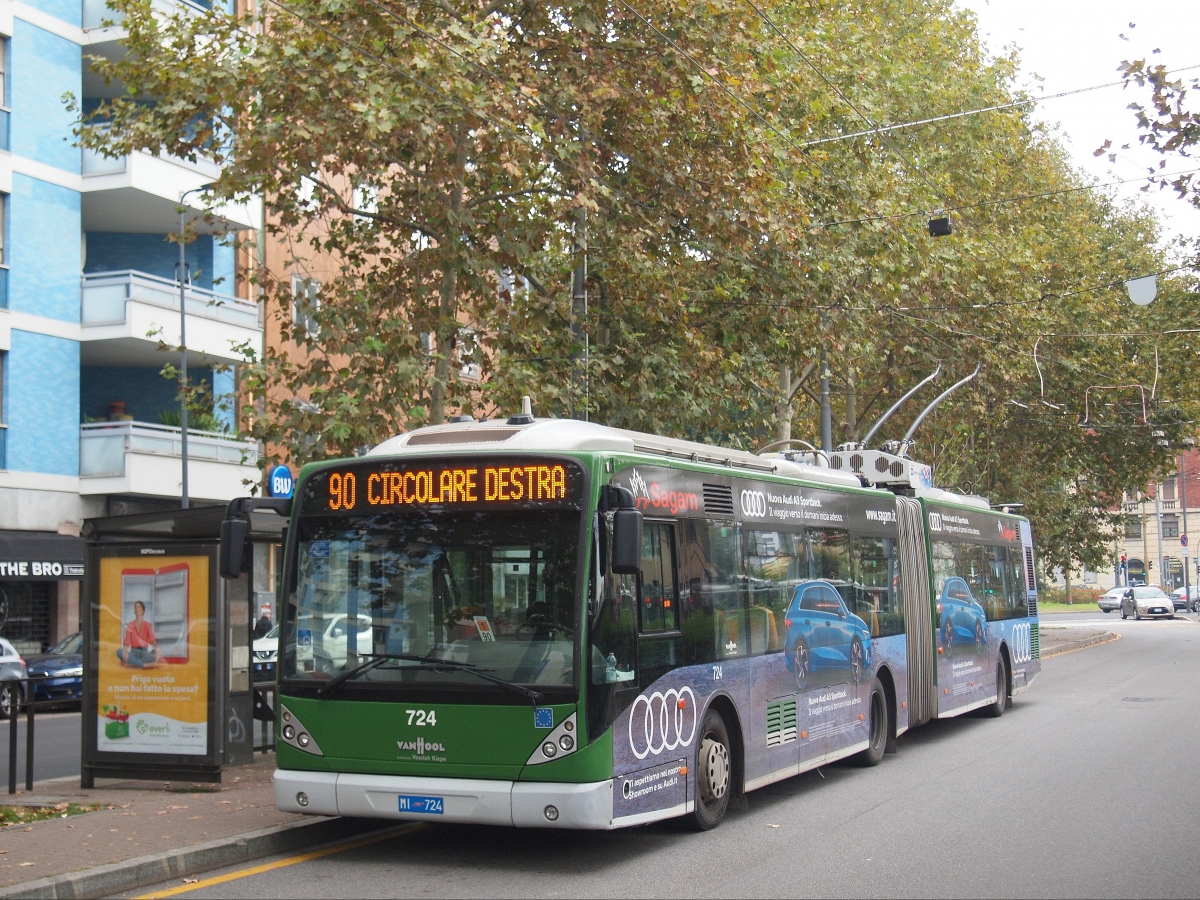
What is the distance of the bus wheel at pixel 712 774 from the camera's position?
10.1 meters

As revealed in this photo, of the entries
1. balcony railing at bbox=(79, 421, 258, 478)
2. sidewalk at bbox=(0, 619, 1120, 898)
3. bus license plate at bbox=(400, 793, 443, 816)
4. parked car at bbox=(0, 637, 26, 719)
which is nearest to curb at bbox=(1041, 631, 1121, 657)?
balcony railing at bbox=(79, 421, 258, 478)

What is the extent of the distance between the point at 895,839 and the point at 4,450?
21.9 m

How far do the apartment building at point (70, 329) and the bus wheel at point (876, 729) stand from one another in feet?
49.2

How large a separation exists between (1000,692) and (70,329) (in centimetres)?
1956

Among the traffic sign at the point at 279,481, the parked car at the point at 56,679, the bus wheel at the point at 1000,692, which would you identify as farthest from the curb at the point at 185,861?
the parked car at the point at 56,679

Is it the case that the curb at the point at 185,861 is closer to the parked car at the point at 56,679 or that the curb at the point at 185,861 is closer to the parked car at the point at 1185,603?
the parked car at the point at 56,679

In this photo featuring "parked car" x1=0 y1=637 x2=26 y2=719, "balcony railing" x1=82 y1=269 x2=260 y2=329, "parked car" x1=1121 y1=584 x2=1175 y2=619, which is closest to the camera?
"parked car" x1=0 y1=637 x2=26 y2=719

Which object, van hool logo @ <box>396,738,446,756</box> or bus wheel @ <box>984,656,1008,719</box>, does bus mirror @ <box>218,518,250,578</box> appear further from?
bus wheel @ <box>984,656,1008,719</box>

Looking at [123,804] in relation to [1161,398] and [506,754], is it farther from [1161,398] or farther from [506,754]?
[1161,398]

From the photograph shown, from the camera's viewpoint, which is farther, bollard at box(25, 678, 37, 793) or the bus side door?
bollard at box(25, 678, 37, 793)

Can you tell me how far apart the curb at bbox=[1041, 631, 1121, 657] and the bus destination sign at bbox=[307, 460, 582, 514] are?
28742mm

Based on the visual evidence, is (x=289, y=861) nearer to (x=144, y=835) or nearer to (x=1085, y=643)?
(x=144, y=835)

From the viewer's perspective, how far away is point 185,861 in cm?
870

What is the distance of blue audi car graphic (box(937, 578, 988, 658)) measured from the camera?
17266 mm
